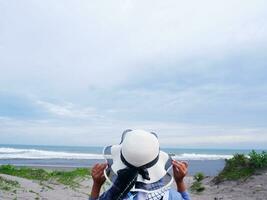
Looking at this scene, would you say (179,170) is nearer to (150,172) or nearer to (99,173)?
(150,172)

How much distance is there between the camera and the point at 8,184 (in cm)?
1191

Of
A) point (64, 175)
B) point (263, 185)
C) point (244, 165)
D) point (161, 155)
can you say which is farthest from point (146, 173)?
point (64, 175)

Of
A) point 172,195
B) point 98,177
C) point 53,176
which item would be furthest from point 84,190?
point 172,195

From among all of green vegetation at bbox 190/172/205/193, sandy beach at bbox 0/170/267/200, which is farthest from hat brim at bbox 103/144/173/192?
green vegetation at bbox 190/172/205/193

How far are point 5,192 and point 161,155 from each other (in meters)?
8.82

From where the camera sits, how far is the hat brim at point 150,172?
254cm

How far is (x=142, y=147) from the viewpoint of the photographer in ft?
8.11

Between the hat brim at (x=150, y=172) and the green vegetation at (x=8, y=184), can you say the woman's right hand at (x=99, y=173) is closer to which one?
the hat brim at (x=150, y=172)

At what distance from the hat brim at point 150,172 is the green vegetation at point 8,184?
8961 millimetres

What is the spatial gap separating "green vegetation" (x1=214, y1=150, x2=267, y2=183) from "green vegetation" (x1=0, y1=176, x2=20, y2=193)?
287 inches

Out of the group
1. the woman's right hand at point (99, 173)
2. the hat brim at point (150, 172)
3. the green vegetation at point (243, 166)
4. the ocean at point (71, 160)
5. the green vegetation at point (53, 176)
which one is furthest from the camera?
the ocean at point (71, 160)

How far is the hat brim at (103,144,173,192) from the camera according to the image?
254 centimetres

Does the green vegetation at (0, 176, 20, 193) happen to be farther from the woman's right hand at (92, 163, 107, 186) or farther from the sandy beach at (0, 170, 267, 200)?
the woman's right hand at (92, 163, 107, 186)

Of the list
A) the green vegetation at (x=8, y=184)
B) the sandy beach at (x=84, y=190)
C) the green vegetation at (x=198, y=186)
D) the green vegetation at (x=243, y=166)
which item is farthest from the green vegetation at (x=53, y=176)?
the green vegetation at (x=243, y=166)
